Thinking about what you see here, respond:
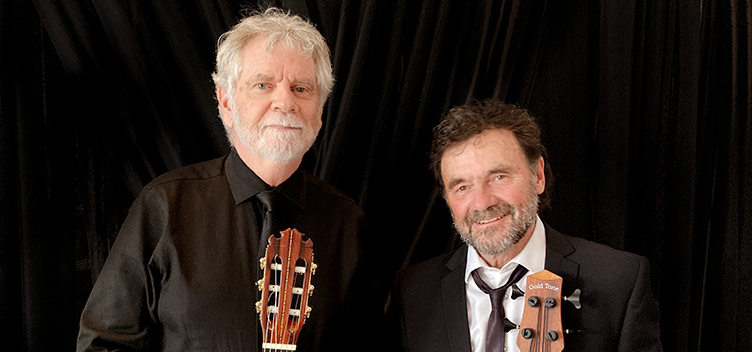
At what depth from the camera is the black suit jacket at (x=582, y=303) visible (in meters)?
2.00

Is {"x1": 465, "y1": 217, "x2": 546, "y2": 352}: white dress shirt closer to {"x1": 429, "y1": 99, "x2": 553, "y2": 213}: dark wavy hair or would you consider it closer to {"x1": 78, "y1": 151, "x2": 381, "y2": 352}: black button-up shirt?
{"x1": 429, "y1": 99, "x2": 553, "y2": 213}: dark wavy hair

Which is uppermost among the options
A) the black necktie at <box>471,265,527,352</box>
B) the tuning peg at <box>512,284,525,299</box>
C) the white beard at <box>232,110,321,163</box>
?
the white beard at <box>232,110,321,163</box>

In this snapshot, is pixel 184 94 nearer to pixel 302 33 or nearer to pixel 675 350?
pixel 302 33

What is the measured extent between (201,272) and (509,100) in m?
1.27

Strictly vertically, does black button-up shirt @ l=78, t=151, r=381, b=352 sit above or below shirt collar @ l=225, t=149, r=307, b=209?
below

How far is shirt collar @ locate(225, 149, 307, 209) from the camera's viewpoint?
77.5 inches

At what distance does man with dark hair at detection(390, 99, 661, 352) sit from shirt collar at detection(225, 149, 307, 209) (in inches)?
18.0

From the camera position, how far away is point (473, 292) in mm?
2125

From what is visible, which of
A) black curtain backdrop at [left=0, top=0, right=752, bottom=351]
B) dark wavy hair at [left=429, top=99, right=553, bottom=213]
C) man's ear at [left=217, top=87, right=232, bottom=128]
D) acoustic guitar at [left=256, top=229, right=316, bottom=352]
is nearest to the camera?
acoustic guitar at [left=256, top=229, right=316, bottom=352]

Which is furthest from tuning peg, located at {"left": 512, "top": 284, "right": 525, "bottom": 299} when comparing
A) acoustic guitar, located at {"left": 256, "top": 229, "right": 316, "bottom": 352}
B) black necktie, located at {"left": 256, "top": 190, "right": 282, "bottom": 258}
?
black necktie, located at {"left": 256, "top": 190, "right": 282, "bottom": 258}

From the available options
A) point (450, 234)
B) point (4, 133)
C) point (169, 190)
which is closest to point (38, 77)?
point (4, 133)

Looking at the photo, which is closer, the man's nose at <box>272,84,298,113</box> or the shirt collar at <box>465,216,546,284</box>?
the man's nose at <box>272,84,298,113</box>

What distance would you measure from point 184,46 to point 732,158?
6.44 feet

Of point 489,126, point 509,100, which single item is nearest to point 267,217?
point 489,126
